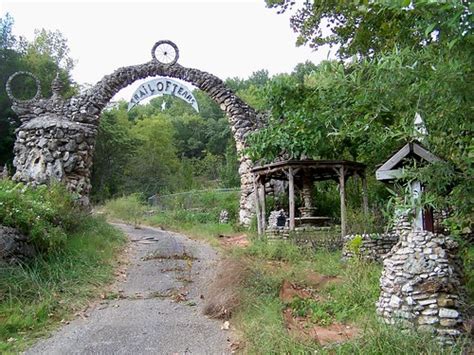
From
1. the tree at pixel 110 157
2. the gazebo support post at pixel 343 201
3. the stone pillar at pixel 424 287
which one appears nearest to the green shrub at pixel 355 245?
the gazebo support post at pixel 343 201

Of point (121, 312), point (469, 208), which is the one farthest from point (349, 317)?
point (121, 312)

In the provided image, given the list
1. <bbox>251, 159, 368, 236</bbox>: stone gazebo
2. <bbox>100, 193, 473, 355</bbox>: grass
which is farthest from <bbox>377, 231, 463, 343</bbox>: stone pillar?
<bbox>251, 159, 368, 236</bbox>: stone gazebo

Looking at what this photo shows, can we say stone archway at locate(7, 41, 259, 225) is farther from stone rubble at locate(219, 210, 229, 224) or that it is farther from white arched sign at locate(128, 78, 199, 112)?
stone rubble at locate(219, 210, 229, 224)

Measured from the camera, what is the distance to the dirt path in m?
4.39

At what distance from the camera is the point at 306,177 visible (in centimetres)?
1059

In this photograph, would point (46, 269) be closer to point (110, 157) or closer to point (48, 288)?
point (48, 288)

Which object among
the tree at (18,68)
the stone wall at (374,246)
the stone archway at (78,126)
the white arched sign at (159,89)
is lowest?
the stone wall at (374,246)

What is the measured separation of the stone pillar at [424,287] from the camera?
3.77 m

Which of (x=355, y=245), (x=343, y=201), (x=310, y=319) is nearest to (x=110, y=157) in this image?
(x=343, y=201)

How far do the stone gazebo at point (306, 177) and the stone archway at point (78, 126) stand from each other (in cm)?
202

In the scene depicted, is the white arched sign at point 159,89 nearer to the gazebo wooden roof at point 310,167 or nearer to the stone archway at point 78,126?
the stone archway at point 78,126

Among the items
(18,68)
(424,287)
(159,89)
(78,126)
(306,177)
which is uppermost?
(18,68)

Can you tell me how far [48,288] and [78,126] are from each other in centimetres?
617

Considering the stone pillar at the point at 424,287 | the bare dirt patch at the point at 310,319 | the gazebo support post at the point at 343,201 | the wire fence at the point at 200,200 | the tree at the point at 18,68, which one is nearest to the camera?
the stone pillar at the point at 424,287
